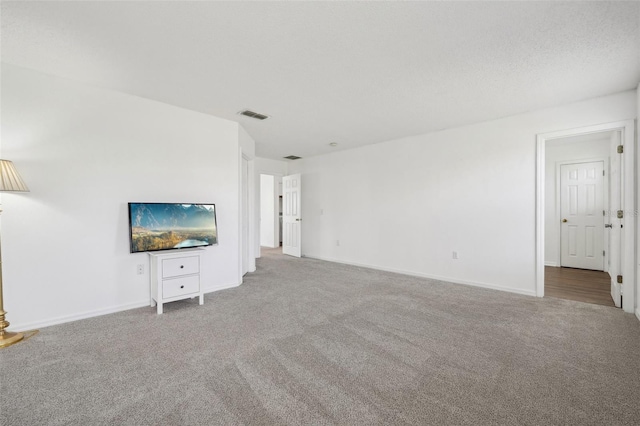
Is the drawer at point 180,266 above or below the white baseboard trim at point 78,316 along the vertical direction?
above

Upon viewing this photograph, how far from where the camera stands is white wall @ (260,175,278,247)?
27.6 ft

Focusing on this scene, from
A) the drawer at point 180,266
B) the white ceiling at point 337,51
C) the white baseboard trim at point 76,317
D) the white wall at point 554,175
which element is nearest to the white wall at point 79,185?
the white baseboard trim at point 76,317

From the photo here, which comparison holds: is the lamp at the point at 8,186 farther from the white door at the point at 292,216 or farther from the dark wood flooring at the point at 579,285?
the dark wood flooring at the point at 579,285

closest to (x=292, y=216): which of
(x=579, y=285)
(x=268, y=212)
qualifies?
(x=268, y=212)

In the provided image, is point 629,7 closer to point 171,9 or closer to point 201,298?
point 171,9

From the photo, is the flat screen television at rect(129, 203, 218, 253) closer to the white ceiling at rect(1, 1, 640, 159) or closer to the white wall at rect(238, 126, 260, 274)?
the white wall at rect(238, 126, 260, 274)

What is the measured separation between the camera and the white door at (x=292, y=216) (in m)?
6.64

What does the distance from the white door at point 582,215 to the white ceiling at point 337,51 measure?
275cm

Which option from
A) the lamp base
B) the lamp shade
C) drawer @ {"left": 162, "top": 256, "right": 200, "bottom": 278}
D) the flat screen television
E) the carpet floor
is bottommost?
the carpet floor

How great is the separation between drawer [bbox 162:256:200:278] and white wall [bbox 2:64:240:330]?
1.33 feet

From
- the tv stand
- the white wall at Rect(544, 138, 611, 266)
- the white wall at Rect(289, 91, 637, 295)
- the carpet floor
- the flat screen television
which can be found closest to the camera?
the carpet floor

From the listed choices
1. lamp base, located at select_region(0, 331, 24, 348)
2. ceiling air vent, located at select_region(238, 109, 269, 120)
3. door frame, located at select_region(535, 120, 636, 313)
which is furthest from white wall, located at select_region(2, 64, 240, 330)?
door frame, located at select_region(535, 120, 636, 313)

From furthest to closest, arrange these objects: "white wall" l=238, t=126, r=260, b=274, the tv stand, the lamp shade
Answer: "white wall" l=238, t=126, r=260, b=274 < the tv stand < the lamp shade

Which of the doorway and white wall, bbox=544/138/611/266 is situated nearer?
white wall, bbox=544/138/611/266
